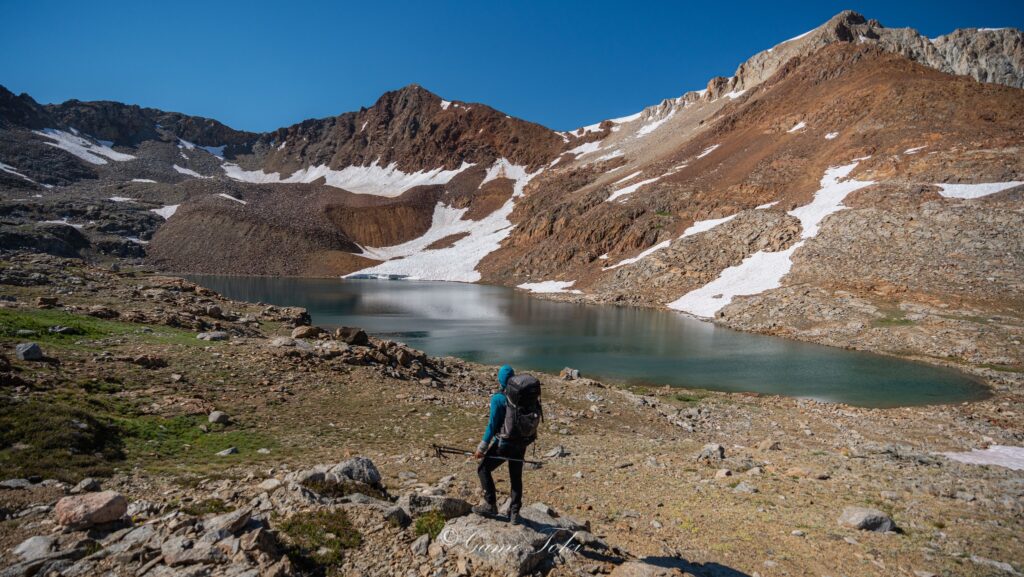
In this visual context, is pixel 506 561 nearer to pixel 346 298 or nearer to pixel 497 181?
pixel 346 298

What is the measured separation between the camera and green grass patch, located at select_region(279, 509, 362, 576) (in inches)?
224

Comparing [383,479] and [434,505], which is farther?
[383,479]

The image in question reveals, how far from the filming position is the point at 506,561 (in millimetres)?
5805

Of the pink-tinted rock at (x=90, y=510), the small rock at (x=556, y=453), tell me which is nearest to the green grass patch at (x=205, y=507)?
the pink-tinted rock at (x=90, y=510)

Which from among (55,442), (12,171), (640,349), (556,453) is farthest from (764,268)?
(12,171)

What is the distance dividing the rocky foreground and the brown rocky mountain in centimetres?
2920

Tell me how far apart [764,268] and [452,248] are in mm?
79817

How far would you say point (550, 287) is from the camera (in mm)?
81000

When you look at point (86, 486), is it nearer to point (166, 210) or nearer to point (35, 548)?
point (35, 548)

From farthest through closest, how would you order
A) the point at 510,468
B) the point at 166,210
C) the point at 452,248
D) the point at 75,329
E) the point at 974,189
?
the point at 166,210 → the point at 452,248 → the point at 974,189 → the point at 75,329 → the point at 510,468

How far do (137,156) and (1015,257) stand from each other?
25526 centimetres

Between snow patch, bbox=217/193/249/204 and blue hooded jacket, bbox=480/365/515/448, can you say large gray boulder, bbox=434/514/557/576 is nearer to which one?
blue hooded jacket, bbox=480/365/515/448

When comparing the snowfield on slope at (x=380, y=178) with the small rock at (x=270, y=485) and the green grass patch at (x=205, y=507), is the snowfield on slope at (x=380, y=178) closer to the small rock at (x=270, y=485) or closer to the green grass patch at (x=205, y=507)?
the small rock at (x=270, y=485)

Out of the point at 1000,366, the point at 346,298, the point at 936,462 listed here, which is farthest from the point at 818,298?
the point at 346,298
